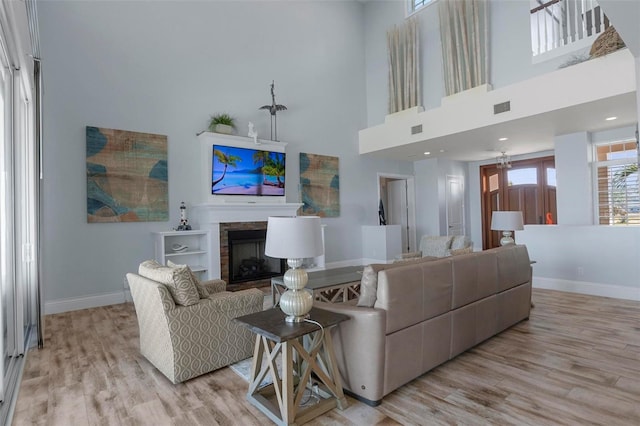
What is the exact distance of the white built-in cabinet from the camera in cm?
508

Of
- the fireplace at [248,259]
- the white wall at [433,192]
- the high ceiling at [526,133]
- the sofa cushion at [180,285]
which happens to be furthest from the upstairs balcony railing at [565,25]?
the sofa cushion at [180,285]

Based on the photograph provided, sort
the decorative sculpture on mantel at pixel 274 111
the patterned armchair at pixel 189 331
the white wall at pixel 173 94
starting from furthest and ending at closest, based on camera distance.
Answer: the decorative sculpture on mantel at pixel 274 111 < the white wall at pixel 173 94 < the patterned armchair at pixel 189 331

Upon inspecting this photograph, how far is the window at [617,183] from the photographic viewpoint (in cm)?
552

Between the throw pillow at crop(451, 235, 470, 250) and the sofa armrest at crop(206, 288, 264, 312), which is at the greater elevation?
the throw pillow at crop(451, 235, 470, 250)

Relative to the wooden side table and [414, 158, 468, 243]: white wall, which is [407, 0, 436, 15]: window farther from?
the wooden side table

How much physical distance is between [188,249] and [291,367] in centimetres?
399

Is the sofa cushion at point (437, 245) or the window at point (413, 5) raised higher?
the window at point (413, 5)

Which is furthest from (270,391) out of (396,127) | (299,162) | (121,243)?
(396,127)

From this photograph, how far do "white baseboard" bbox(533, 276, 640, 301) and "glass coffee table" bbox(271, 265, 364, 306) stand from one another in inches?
132

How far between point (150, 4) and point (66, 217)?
3.46 metres

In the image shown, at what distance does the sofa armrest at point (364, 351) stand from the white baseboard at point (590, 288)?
460 cm

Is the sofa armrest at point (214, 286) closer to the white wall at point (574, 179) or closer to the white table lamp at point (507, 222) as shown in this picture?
the white table lamp at point (507, 222)

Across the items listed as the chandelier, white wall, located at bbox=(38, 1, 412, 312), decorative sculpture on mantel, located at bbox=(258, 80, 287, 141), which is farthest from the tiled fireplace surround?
the chandelier

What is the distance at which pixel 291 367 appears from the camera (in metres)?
2.04
